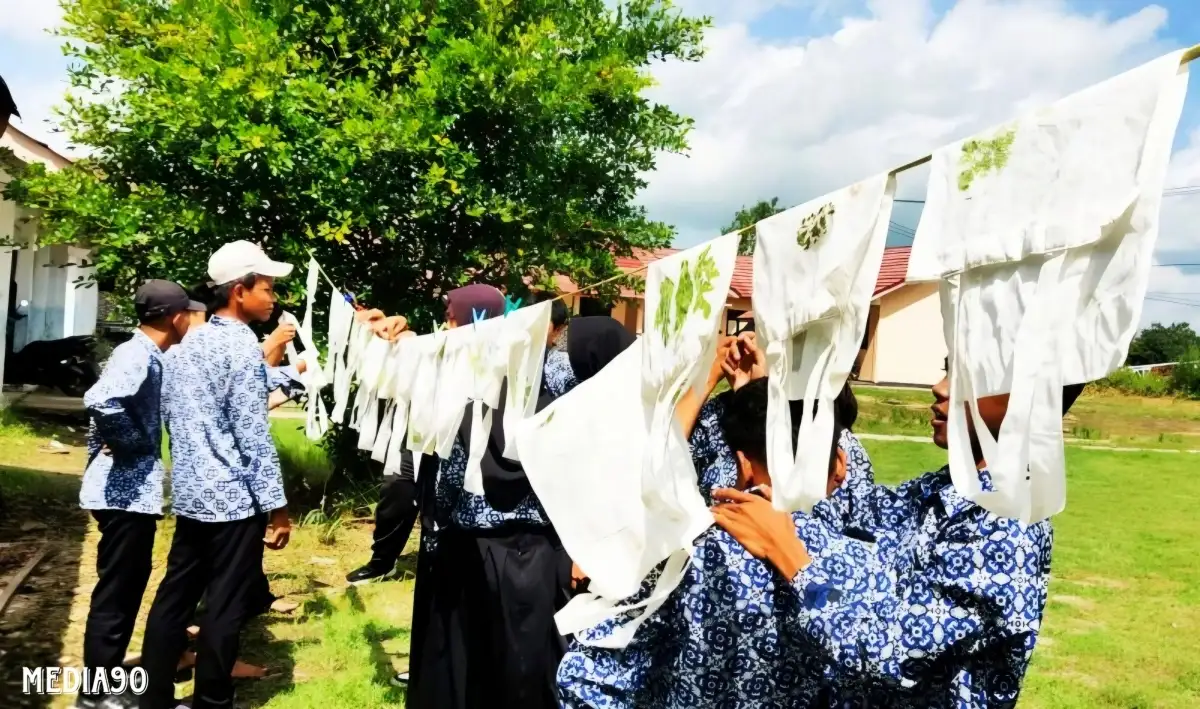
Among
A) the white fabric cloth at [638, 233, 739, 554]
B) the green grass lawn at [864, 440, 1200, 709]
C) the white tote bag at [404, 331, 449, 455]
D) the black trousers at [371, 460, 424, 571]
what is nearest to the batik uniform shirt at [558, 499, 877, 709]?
the white fabric cloth at [638, 233, 739, 554]

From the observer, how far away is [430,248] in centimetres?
680

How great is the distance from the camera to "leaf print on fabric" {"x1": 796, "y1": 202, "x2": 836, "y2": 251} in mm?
1682

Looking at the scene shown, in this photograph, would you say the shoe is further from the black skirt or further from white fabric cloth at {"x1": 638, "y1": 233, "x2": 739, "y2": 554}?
white fabric cloth at {"x1": 638, "y1": 233, "x2": 739, "y2": 554}

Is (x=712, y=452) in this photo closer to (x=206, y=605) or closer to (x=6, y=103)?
(x=206, y=605)

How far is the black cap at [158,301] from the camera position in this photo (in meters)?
3.78

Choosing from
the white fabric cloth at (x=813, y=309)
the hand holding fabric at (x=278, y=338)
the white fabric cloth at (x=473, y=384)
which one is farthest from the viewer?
the hand holding fabric at (x=278, y=338)

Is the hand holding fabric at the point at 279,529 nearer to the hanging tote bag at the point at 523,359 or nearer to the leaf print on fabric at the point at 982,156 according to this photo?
the hanging tote bag at the point at 523,359

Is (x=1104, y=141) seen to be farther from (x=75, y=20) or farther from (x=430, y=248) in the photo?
(x=75, y=20)

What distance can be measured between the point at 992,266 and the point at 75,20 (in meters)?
7.05

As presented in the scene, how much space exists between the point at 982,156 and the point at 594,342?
1.73m

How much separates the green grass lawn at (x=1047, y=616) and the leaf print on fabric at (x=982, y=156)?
11.8 ft

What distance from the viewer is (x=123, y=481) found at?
3.71 metres

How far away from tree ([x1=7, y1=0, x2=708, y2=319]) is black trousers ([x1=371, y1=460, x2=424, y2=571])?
148cm

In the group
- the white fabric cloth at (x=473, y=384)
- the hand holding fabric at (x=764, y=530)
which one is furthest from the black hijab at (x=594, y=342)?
the hand holding fabric at (x=764, y=530)
